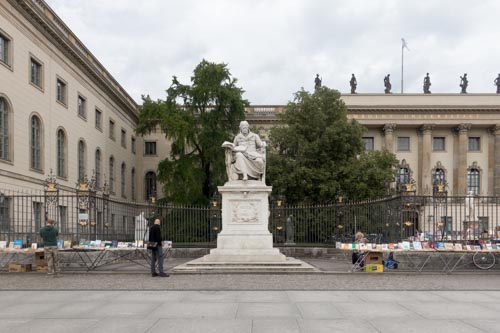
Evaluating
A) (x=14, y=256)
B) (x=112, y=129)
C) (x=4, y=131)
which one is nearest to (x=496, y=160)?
(x=112, y=129)

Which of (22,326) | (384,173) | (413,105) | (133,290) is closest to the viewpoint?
(22,326)

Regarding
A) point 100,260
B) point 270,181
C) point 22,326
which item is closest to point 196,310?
point 22,326

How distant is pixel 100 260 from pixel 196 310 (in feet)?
31.5

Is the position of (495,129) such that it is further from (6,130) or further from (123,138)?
(6,130)

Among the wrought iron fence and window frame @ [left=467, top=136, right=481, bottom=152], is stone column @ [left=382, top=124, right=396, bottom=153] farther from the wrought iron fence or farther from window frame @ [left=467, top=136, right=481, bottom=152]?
the wrought iron fence

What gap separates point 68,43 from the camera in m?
33.6

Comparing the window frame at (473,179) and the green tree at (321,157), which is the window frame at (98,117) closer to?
the green tree at (321,157)

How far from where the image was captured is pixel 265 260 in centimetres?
1572

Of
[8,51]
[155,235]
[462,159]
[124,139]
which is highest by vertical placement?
[8,51]

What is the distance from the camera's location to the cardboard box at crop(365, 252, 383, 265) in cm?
1598

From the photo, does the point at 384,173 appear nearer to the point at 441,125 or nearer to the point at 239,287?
the point at 441,125

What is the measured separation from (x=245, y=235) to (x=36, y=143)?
63.1 feet

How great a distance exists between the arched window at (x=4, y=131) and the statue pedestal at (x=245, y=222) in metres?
15.4

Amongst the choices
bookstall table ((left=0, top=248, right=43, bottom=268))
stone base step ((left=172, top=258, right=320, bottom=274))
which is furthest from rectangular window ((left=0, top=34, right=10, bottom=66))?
stone base step ((left=172, top=258, right=320, bottom=274))
